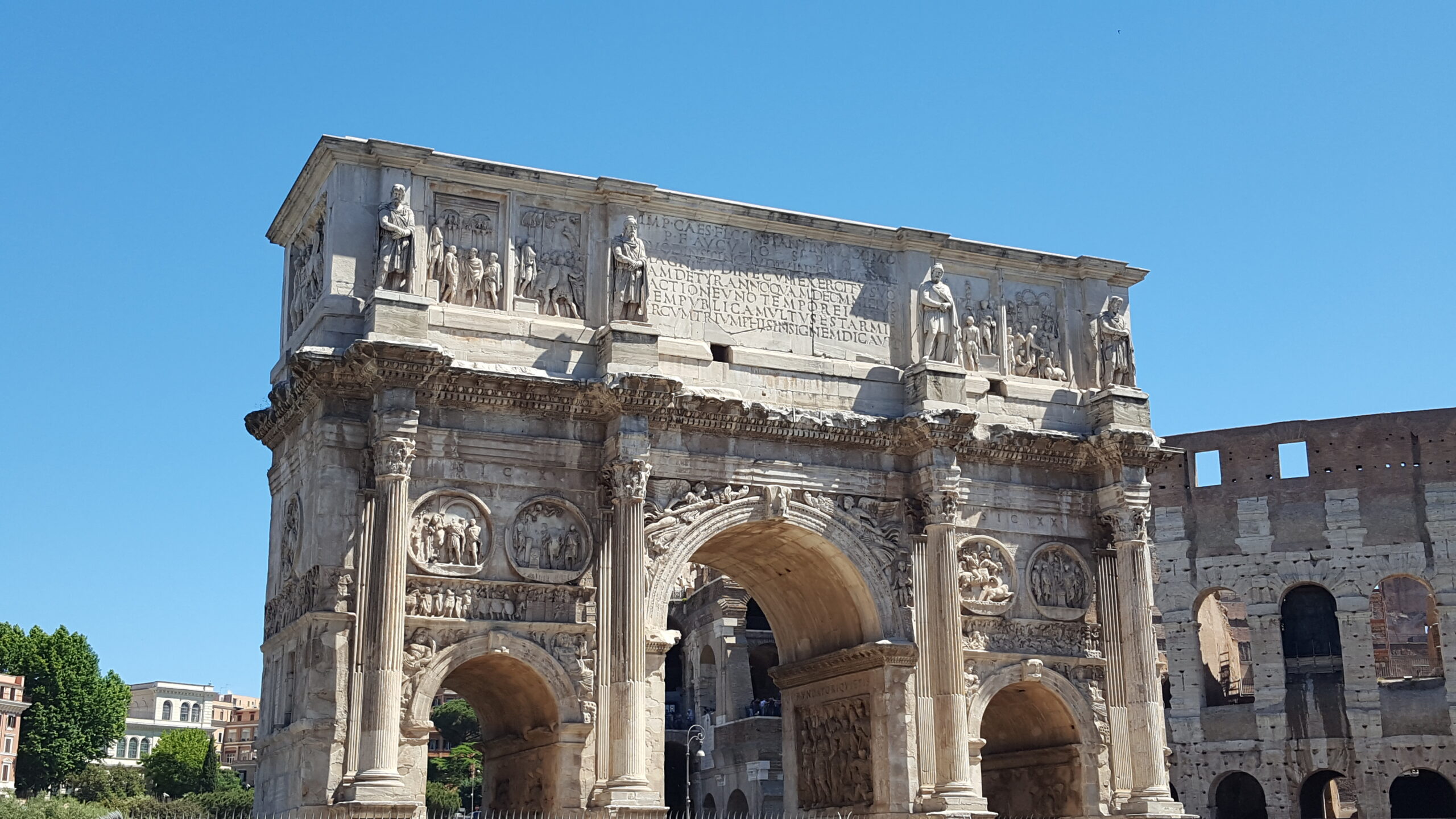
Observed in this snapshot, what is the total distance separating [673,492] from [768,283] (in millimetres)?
3406

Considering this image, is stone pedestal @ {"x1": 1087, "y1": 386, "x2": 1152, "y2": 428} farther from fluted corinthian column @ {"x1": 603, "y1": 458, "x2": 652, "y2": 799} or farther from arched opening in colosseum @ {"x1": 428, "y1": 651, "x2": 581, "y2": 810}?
arched opening in colosseum @ {"x1": 428, "y1": 651, "x2": 581, "y2": 810}

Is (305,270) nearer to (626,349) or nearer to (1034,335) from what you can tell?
(626,349)

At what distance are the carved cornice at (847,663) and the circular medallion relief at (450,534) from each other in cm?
524

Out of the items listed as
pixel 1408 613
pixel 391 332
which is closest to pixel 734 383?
pixel 391 332

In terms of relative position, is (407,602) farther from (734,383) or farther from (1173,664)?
(1173,664)

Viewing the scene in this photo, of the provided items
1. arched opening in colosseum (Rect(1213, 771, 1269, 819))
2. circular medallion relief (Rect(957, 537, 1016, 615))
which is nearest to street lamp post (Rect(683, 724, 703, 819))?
arched opening in colosseum (Rect(1213, 771, 1269, 819))

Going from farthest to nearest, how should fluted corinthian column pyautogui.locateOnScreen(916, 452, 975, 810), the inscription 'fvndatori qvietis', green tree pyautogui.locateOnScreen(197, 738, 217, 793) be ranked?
green tree pyautogui.locateOnScreen(197, 738, 217, 793) → the inscription 'fvndatori qvietis' → fluted corinthian column pyautogui.locateOnScreen(916, 452, 975, 810)

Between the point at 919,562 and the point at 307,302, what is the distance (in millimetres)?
8683

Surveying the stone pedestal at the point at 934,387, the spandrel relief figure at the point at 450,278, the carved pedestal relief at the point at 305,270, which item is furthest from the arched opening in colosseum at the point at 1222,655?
the carved pedestal relief at the point at 305,270

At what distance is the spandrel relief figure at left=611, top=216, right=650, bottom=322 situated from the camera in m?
19.6

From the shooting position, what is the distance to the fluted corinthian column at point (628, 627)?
1798 centimetres

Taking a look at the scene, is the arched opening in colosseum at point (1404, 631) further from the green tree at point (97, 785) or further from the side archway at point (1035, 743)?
the green tree at point (97, 785)

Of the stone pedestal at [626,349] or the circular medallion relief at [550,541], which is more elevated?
the stone pedestal at [626,349]

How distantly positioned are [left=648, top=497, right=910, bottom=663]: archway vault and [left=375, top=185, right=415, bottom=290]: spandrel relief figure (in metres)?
4.65
